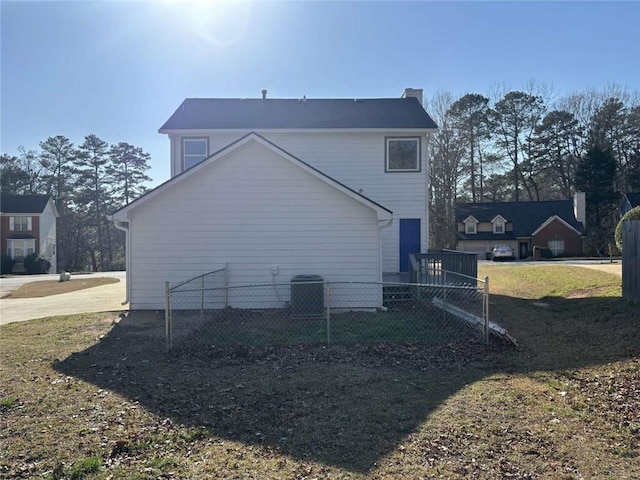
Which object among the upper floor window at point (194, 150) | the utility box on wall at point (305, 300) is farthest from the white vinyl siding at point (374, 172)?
the utility box on wall at point (305, 300)

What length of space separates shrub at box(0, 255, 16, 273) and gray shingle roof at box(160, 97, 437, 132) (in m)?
35.5

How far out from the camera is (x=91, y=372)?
22.8 ft

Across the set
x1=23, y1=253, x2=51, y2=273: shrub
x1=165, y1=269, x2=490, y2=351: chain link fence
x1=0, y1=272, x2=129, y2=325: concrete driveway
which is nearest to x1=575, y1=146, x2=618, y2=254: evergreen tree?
x1=165, y1=269, x2=490, y2=351: chain link fence

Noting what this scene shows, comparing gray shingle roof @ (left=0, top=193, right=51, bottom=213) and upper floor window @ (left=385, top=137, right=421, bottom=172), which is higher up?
gray shingle roof @ (left=0, top=193, right=51, bottom=213)

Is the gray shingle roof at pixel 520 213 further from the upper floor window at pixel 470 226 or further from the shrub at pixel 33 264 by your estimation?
the shrub at pixel 33 264

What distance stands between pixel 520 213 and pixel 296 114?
119 feet

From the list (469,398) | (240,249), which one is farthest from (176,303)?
(469,398)

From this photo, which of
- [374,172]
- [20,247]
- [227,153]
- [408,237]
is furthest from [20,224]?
[408,237]

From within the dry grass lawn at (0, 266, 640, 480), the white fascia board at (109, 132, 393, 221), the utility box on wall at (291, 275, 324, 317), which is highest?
the white fascia board at (109, 132, 393, 221)

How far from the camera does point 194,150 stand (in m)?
16.8

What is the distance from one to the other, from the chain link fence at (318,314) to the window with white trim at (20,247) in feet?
135

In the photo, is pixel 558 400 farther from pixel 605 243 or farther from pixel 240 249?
pixel 605 243

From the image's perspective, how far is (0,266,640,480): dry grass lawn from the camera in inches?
156

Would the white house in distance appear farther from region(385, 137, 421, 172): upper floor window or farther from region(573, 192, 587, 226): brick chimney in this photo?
region(573, 192, 587, 226): brick chimney
